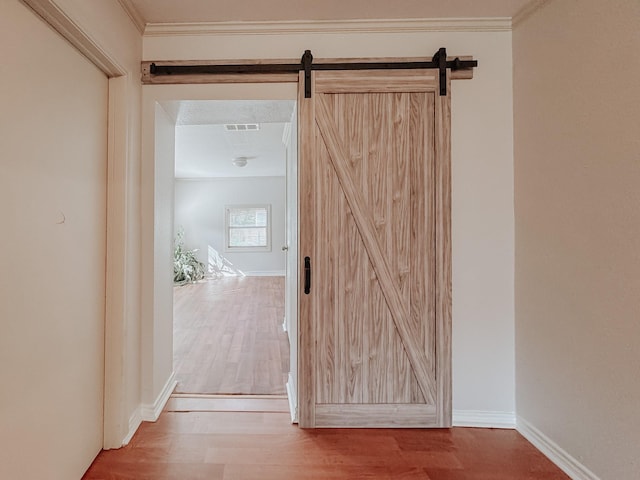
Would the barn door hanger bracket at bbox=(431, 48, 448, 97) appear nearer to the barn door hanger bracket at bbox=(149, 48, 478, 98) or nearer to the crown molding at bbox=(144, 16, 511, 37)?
the barn door hanger bracket at bbox=(149, 48, 478, 98)

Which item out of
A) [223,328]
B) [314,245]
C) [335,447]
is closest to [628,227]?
[314,245]

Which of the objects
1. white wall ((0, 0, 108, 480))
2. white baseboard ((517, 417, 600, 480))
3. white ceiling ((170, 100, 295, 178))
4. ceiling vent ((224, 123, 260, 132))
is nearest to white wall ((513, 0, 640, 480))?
white baseboard ((517, 417, 600, 480))

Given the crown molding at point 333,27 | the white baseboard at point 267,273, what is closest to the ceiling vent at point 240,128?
the crown molding at point 333,27

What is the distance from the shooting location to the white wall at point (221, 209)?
788 centimetres

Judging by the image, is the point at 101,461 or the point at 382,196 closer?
the point at 101,461

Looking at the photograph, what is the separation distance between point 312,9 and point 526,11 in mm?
1257

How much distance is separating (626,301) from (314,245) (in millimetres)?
1469

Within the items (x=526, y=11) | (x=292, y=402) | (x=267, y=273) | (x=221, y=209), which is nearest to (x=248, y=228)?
(x=221, y=209)

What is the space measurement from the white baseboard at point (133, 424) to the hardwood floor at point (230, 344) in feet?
1.27

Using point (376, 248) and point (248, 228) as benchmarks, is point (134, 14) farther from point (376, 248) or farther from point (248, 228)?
point (248, 228)

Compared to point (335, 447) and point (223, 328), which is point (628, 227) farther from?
point (223, 328)

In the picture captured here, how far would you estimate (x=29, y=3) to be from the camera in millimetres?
1130

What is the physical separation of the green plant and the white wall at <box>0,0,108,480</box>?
227 inches

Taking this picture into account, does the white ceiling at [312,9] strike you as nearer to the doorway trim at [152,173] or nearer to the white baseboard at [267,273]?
the doorway trim at [152,173]
